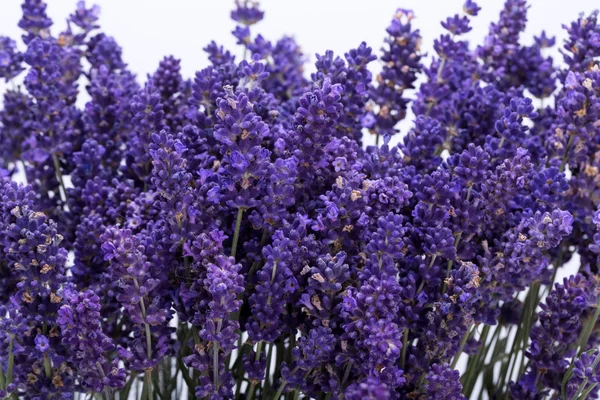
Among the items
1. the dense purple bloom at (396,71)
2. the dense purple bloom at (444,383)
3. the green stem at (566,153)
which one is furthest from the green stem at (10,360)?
the green stem at (566,153)

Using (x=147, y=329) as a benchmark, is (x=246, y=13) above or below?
above

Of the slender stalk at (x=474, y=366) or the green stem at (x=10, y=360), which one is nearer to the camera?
the green stem at (x=10, y=360)

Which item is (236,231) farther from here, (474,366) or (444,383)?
(474,366)

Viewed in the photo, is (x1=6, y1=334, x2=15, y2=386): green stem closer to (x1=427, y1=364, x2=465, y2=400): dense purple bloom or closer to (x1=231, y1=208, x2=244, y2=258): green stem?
(x1=231, y1=208, x2=244, y2=258): green stem

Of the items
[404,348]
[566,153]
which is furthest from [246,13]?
[404,348]

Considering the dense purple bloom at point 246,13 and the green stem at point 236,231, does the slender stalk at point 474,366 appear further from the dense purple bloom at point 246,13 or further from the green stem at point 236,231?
the dense purple bloom at point 246,13

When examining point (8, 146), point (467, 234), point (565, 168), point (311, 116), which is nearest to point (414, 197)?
point (467, 234)

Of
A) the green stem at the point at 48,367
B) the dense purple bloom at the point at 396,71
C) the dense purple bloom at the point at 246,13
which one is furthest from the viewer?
the dense purple bloom at the point at 246,13

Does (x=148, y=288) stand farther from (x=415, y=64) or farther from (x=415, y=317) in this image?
(x=415, y=64)
